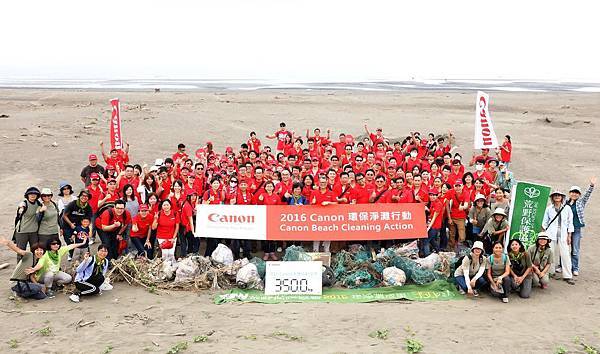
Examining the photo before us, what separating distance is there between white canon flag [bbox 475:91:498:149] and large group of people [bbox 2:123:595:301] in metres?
3.14

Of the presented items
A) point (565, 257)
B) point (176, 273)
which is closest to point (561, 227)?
point (565, 257)

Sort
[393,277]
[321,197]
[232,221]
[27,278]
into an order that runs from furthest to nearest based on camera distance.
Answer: [321,197], [232,221], [393,277], [27,278]

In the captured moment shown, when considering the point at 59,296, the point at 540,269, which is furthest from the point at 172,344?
the point at 540,269

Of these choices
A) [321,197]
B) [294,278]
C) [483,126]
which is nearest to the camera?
[294,278]

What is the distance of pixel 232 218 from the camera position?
33.7ft

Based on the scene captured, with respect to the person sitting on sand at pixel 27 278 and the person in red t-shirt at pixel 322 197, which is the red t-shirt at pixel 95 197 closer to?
the person sitting on sand at pixel 27 278

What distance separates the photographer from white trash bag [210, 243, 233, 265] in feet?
32.0

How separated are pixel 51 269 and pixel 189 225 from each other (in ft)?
8.28

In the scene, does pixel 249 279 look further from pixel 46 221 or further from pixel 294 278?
pixel 46 221

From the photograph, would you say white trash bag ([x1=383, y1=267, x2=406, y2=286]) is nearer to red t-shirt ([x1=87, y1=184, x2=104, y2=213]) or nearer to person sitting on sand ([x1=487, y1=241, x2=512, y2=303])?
person sitting on sand ([x1=487, y1=241, x2=512, y2=303])

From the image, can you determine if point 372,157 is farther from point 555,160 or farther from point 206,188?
point 555,160

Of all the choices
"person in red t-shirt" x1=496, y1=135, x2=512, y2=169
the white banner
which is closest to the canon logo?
the white banner

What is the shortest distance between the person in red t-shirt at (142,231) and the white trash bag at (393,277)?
4.50m

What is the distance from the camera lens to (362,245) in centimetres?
1056
